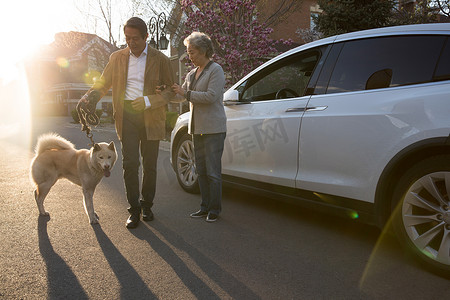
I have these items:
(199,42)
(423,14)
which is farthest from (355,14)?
(199,42)

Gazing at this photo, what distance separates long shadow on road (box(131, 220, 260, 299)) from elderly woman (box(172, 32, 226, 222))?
2.33 feet

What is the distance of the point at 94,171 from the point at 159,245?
1195 mm

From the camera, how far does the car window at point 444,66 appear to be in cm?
300

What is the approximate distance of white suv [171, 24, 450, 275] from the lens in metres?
3.03

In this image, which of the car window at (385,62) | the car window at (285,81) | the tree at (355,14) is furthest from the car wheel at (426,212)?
the tree at (355,14)

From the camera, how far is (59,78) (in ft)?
Answer: 188

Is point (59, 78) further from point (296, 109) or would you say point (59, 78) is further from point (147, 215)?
point (296, 109)

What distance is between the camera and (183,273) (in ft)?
10.2

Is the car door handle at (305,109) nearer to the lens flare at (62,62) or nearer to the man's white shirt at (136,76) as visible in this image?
the man's white shirt at (136,76)

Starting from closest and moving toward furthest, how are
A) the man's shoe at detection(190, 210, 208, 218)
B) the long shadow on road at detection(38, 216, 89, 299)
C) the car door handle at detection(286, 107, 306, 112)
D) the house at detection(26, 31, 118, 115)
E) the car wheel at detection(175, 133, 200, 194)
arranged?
1. the long shadow on road at detection(38, 216, 89, 299)
2. the car door handle at detection(286, 107, 306, 112)
3. the man's shoe at detection(190, 210, 208, 218)
4. the car wheel at detection(175, 133, 200, 194)
5. the house at detection(26, 31, 118, 115)

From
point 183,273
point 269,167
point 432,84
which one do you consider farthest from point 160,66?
point 432,84

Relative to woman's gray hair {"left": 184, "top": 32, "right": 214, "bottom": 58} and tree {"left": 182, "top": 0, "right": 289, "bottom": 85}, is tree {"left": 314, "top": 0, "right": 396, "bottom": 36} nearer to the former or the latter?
tree {"left": 182, "top": 0, "right": 289, "bottom": 85}

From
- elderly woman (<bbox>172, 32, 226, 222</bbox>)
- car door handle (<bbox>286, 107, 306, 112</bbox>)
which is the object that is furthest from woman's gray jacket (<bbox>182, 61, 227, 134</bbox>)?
car door handle (<bbox>286, 107, 306, 112</bbox>)

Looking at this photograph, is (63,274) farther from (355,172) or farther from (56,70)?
(56,70)
